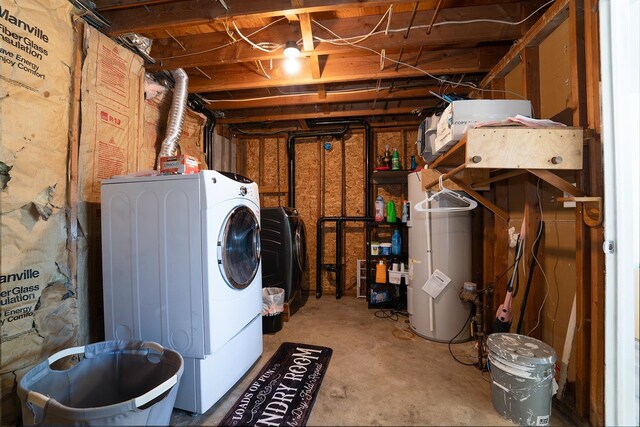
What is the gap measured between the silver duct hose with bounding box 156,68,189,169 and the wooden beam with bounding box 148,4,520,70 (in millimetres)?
150

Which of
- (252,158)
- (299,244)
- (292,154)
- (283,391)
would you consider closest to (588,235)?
(283,391)

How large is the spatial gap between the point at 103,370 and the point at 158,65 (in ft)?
7.49

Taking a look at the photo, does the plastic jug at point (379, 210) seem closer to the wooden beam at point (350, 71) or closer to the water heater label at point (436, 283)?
the water heater label at point (436, 283)

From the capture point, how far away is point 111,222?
5.05 ft

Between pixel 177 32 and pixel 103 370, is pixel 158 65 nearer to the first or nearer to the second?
pixel 177 32

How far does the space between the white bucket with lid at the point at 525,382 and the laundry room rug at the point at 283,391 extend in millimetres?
1032

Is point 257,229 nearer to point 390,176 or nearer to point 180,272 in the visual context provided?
point 180,272

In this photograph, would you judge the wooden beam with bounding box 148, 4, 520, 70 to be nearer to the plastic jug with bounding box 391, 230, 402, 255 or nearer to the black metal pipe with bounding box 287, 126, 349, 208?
the black metal pipe with bounding box 287, 126, 349, 208

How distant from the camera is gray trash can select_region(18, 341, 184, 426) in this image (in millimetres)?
1065

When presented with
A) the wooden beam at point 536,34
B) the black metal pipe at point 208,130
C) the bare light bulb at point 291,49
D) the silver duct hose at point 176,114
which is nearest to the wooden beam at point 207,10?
the bare light bulb at point 291,49

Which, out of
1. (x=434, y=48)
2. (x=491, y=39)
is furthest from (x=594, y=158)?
(x=434, y=48)

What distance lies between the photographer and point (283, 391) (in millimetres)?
1600

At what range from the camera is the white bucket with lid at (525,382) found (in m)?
1.31

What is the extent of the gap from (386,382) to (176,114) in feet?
8.86
